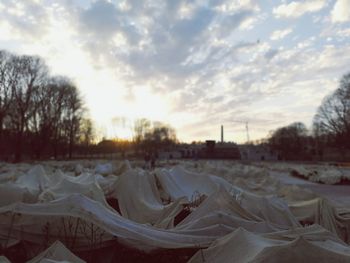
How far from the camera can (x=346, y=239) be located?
307 inches

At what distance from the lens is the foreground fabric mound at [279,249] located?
12.7 ft

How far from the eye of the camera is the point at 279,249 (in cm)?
391

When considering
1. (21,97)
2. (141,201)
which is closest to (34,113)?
(21,97)

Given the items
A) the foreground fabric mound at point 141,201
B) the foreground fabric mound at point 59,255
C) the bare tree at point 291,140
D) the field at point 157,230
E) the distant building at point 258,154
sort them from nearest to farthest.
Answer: the foreground fabric mound at point 59,255 → the field at point 157,230 → the foreground fabric mound at point 141,201 → the bare tree at point 291,140 → the distant building at point 258,154

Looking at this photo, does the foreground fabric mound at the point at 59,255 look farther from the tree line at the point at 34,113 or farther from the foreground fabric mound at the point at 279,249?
the tree line at the point at 34,113

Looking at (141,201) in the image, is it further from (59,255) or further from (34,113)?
(34,113)

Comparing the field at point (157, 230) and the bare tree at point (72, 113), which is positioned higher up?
the bare tree at point (72, 113)

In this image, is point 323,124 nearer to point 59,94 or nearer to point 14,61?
point 59,94

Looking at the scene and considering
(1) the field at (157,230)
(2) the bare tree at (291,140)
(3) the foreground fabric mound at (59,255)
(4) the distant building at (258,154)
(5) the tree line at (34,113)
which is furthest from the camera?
(4) the distant building at (258,154)

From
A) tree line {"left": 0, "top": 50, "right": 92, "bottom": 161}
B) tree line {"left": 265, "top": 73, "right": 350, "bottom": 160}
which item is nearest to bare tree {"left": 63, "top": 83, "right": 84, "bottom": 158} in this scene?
tree line {"left": 0, "top": 50, "right": 92, "bottom": 161}

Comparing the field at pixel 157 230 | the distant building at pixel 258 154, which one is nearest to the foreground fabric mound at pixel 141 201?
the field at pixel 157 230

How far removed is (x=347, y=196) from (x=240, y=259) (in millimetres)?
13025

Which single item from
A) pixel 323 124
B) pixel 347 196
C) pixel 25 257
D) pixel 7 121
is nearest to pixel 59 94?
pixel 7 121

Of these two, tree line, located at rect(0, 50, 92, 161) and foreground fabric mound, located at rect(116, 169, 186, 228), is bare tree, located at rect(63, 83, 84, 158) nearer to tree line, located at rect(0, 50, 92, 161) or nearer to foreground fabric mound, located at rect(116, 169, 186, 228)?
tree line, located at rect(0, 50, 92, 161)
